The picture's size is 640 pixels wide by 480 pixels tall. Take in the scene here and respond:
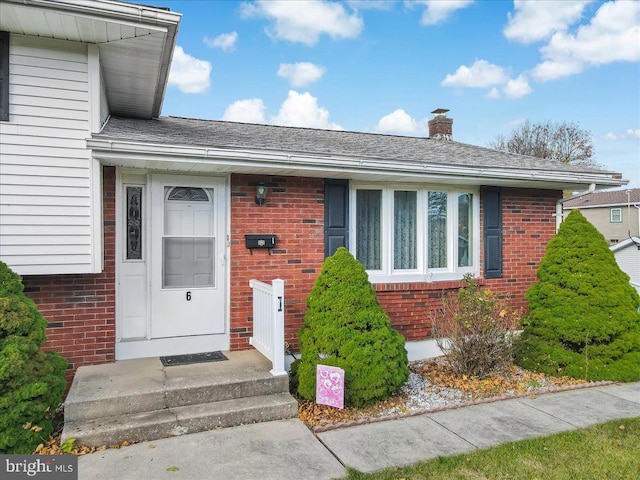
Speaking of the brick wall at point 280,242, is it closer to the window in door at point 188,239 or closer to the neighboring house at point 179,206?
the neighboring house at point 179,206

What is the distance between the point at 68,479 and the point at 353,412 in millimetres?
2501

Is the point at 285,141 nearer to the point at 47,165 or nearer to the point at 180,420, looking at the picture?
the point at 47,165

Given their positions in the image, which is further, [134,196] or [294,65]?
[294,65]

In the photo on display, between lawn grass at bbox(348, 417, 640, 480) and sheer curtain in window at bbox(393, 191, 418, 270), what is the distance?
117 inches

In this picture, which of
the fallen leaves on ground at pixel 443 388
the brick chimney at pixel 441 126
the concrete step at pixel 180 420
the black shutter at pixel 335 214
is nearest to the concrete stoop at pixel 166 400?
the concrete step at pixel 180 420

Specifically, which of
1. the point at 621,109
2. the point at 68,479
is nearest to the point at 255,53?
the point at 621,109

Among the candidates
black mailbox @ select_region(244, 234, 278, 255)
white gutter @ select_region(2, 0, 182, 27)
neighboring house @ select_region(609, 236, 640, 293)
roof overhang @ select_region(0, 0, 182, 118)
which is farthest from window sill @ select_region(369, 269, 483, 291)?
neighboring house @ select_region(609, 236, 640, 293)

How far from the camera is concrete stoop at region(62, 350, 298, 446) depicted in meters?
3.76

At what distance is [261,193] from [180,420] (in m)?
2.66

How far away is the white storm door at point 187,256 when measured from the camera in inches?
205

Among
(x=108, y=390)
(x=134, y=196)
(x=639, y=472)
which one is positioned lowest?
(x=639, y=472)

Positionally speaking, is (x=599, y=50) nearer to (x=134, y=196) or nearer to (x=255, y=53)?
(x=255, y=53)

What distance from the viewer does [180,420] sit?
12.8ft

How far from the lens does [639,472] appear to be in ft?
10.8
